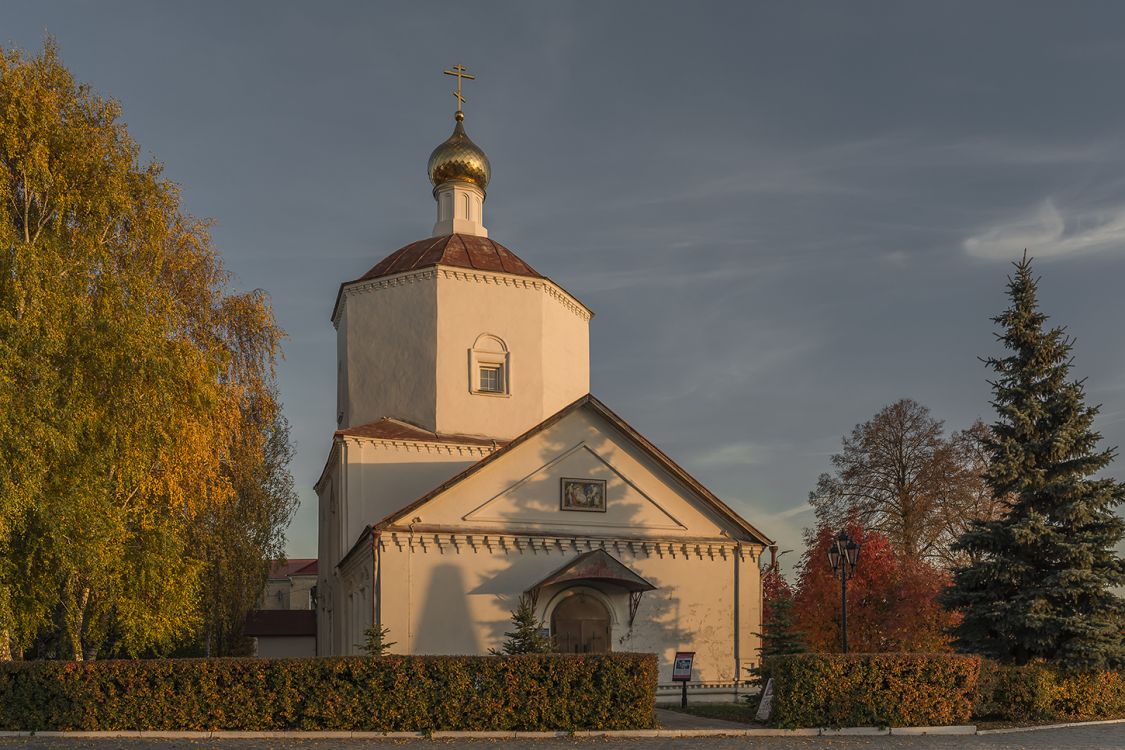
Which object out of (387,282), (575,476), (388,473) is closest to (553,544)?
(575,476)

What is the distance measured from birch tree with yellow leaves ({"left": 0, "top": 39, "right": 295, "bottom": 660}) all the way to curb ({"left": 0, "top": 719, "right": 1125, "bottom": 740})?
278 cm

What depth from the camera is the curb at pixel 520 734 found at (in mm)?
15453

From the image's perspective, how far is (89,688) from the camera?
15.7 meters

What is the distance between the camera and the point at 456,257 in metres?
30.3

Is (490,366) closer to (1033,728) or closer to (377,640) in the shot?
(377,640)

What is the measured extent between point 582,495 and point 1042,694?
10605mm

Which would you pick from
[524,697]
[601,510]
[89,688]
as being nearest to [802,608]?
[601,510]

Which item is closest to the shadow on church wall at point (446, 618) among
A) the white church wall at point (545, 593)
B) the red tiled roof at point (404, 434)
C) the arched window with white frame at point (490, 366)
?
the white church wall at point (545, 593)

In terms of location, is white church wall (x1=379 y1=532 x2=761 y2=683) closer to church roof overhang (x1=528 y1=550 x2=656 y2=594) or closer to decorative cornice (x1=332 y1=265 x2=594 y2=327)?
church roof overhang (x1=528 y1=550 x2=656 y2=594)

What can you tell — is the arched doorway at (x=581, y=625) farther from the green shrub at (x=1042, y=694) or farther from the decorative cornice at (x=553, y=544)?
the green shrub at (x=1042, y=694)

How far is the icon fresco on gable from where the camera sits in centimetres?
2409

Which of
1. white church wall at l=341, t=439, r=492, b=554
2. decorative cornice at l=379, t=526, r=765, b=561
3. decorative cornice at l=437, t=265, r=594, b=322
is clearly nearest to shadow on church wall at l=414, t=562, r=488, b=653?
decorative cornice at l=379, t=526, r=765, b=561

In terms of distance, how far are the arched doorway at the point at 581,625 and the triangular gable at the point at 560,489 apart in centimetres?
179

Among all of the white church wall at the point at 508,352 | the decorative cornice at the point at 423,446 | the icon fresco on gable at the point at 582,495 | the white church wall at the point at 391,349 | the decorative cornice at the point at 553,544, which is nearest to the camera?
the decorative cornice at the point at 553,544
